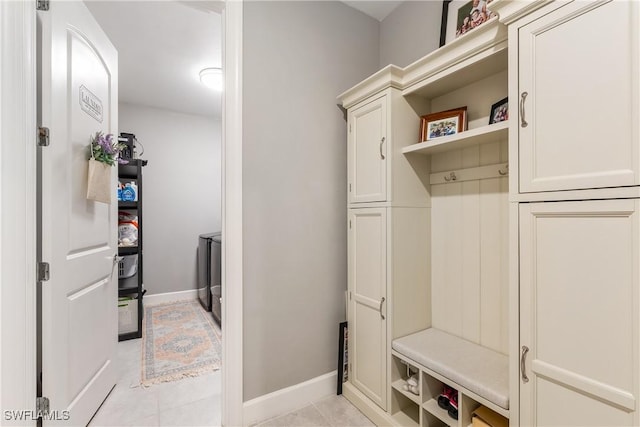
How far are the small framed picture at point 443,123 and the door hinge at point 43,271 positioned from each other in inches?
79.7

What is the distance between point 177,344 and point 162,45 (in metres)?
2.64

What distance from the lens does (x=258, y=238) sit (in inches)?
70.1

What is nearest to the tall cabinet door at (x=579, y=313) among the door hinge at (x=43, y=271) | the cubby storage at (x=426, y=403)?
the cubby storage at (x=426, y=403)

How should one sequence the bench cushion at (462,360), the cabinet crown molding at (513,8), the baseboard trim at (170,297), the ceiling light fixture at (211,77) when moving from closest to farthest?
the cabinet crown molding at (513,8) < the bench cushion at (462,360) < the ceiling light fixture at (211,77) < the baseboard trim at (170,297)

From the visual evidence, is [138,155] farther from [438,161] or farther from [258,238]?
[438,161]

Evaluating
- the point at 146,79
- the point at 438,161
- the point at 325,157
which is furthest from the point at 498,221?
the point at 146,79

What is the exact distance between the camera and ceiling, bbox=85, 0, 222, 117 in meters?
2.12

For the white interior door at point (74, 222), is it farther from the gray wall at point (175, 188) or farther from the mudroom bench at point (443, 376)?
the gray wall at point (175, 188)

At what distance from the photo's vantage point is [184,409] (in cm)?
187

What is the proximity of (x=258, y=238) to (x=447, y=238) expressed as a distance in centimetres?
112

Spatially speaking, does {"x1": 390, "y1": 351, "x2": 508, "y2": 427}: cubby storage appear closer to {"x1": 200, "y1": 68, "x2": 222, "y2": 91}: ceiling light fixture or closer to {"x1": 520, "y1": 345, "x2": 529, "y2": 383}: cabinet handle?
{"x1": 520, "y1": 345, "x2": 529, "y2": 383}: cabinet handle

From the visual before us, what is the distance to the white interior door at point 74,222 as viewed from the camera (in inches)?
54.9

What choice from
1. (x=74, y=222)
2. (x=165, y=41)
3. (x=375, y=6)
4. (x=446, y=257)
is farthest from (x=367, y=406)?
(x=165, y=41)

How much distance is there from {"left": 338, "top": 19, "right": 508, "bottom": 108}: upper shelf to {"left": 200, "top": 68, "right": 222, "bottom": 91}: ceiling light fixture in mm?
1730
